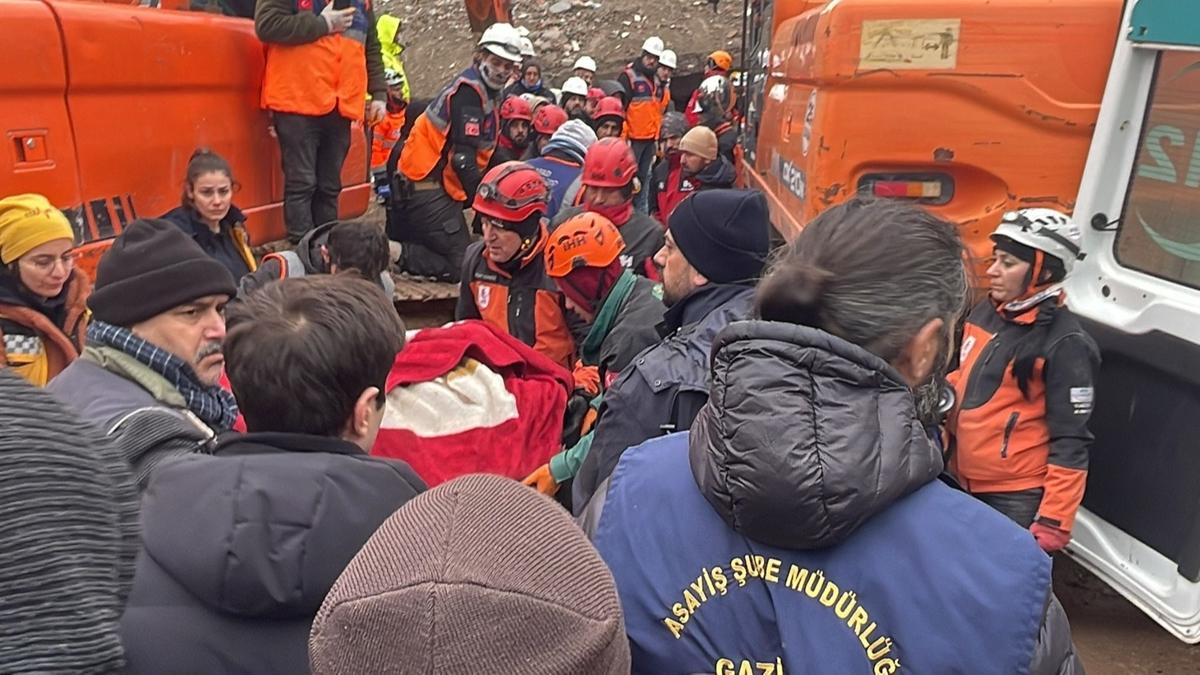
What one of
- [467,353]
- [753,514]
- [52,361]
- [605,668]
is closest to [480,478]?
[605,668]

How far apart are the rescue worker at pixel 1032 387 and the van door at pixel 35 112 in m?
3.53

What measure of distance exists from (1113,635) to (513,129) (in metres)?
5.87

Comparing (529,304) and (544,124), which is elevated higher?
(529,304)

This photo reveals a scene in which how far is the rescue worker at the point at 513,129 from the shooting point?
26.0ft

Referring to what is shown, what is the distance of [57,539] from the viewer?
0.78 m

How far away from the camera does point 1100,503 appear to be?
11.0ft

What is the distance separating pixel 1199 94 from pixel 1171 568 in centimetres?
154

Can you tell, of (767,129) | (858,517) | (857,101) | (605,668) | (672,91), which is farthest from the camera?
(672,91)

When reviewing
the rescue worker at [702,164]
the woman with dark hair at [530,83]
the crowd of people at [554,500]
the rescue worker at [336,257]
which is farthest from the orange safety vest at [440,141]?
the woman with dark hair at [530,83]

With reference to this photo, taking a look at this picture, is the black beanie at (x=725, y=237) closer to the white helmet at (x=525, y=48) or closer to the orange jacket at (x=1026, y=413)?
the orange jacket at (x=1026, y=413)

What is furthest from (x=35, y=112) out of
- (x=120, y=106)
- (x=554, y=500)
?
(x=554, y=500)

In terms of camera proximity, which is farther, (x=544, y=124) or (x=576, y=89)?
(x=576, y=89)

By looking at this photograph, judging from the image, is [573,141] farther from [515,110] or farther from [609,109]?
[609,109]

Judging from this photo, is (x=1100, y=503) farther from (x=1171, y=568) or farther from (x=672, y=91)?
(x=672, y=91)
